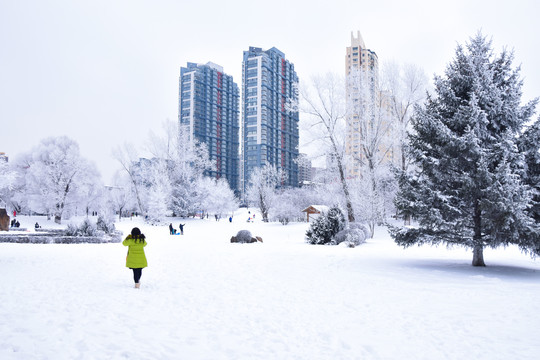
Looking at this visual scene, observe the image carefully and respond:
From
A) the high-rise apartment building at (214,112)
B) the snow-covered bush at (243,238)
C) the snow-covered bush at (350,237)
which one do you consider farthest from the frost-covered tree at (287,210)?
the high-rise apartment building at (214,112)

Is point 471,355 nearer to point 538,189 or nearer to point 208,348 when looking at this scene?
point 208,348

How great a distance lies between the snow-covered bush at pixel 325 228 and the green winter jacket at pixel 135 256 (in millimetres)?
14053

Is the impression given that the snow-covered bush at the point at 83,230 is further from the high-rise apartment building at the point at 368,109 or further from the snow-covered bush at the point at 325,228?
the high-rise apartment building at the point at 368,109

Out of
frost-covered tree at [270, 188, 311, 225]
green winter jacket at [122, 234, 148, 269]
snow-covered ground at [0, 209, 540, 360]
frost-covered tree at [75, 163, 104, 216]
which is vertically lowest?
snow-covered ground at [0, 209, 540, 360]

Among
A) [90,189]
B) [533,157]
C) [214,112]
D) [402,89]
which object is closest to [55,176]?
[90,189]

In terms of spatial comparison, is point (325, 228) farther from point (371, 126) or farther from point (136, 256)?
point (136, 256)

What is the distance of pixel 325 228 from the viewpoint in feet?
71.2

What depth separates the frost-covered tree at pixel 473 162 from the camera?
1003 centimetres

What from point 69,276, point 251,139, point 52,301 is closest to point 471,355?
point 52,301

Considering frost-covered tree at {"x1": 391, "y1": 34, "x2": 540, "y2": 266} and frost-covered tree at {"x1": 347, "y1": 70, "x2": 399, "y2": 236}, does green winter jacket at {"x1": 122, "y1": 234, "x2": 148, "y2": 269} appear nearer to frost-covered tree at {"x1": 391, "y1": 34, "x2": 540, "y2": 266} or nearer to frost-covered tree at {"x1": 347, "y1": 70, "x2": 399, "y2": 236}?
Result: frost-covered tree at {"x1": 391, "y1": 34, "x2": 540, "y2": 266}

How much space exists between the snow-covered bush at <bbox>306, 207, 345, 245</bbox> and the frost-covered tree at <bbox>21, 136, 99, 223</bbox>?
111ft

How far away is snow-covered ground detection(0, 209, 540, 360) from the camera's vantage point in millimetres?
4801

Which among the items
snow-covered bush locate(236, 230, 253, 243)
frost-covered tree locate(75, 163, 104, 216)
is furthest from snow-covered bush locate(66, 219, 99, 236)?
frost-covered tree locate(75, 163, 104, 216)

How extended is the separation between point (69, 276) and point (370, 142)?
21.7m
